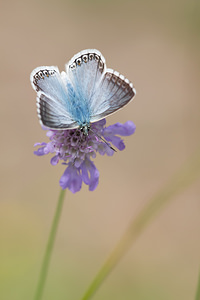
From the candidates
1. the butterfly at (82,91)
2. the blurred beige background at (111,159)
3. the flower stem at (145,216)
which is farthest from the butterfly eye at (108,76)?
the blurred beige background at (111,159)

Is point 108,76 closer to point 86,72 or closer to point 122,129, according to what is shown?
point 86,72

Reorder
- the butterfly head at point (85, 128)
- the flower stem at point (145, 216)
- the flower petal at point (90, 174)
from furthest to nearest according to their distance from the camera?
the flower petal at point (90, 174), the butterfly head at point (85, 128), the flower stem at point (145, 216)

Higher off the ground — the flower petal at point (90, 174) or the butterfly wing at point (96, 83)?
the butterfly wing at point (96, 83)

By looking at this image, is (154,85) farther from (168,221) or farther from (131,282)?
(131,282)

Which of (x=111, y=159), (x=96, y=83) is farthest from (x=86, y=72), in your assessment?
(x=111, y=159)

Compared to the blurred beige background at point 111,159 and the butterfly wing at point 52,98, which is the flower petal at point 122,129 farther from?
the blurred beige background at point 111,159

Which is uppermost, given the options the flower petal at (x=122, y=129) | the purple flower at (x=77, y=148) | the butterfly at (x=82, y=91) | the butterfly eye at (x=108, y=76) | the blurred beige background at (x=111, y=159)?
the butterfly eye at (x=108, y=76)
